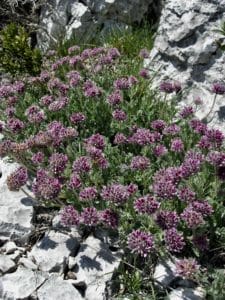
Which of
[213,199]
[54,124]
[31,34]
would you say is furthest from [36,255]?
[31,34]

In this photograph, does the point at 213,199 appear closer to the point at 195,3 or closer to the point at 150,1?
the point at 195,3

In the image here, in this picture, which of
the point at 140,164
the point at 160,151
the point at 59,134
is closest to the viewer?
the point at 140,164

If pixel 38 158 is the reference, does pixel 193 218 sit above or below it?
above

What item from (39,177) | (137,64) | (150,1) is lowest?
(39,177)

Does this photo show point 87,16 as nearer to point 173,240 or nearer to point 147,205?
point 147,205

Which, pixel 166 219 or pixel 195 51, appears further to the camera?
pixel 195 51

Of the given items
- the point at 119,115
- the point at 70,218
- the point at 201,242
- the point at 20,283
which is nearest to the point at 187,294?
the point at 201,242

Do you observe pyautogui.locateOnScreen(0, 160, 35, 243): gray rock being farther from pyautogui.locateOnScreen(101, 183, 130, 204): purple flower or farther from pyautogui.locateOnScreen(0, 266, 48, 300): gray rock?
pyautogui.locateOnScreen(101, 183, 130, 204): purple flower
